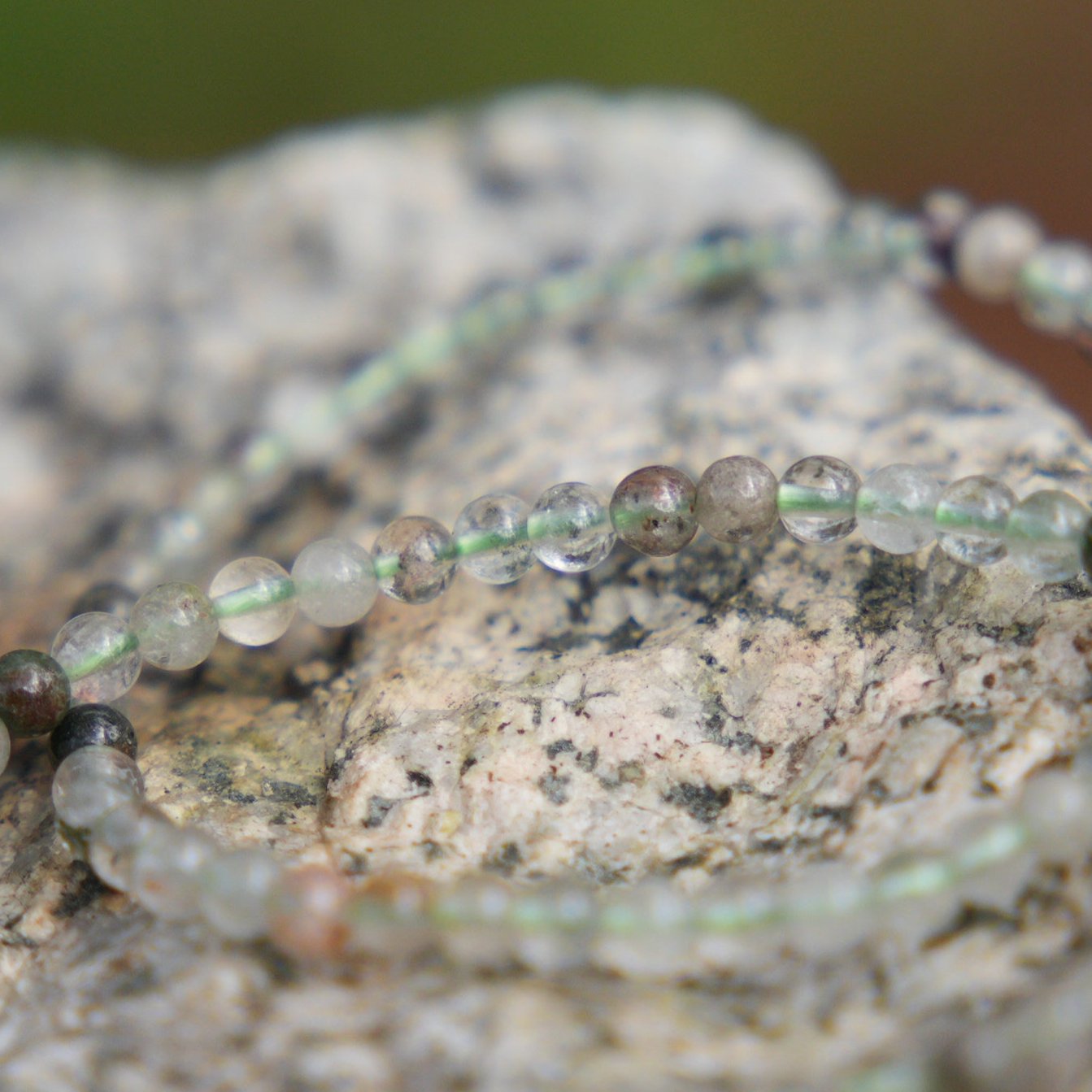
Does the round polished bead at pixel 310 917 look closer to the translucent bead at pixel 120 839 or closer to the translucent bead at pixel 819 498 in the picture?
the translucent bead at pixel 120 839

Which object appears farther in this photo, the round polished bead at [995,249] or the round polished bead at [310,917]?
the round polished bead at [995,249]

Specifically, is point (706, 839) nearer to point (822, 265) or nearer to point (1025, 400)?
point (1025, 400)

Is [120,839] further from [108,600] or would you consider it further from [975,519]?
[975,519]

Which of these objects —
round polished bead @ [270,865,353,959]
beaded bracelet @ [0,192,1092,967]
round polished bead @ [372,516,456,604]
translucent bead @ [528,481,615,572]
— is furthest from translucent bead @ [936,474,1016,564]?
round polished bead @ [270,865,353,959]

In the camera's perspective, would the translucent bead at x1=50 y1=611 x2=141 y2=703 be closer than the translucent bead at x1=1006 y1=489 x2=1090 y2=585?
No

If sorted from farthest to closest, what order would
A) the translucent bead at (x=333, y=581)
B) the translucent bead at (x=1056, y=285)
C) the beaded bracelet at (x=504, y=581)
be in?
the translucent bead at (x=1056, y=285)
the translucent bead at (x=333, y=581)
the beaded bracelet at (x=504, y=581)

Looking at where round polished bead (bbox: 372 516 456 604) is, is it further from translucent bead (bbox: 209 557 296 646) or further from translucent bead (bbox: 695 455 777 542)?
translucent bead (bbox: 695 455 777 542)

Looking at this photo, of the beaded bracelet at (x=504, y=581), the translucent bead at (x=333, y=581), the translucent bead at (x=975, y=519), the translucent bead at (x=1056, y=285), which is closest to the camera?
the beaded bracelet at (x=504, y=581)

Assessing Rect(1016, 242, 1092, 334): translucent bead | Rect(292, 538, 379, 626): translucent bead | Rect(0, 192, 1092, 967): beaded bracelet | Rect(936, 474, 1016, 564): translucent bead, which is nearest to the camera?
Rect(0, 192, 1092, 967): beaded bracelet

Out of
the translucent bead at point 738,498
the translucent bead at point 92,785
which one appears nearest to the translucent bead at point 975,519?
the translucent bead at point 738,498
